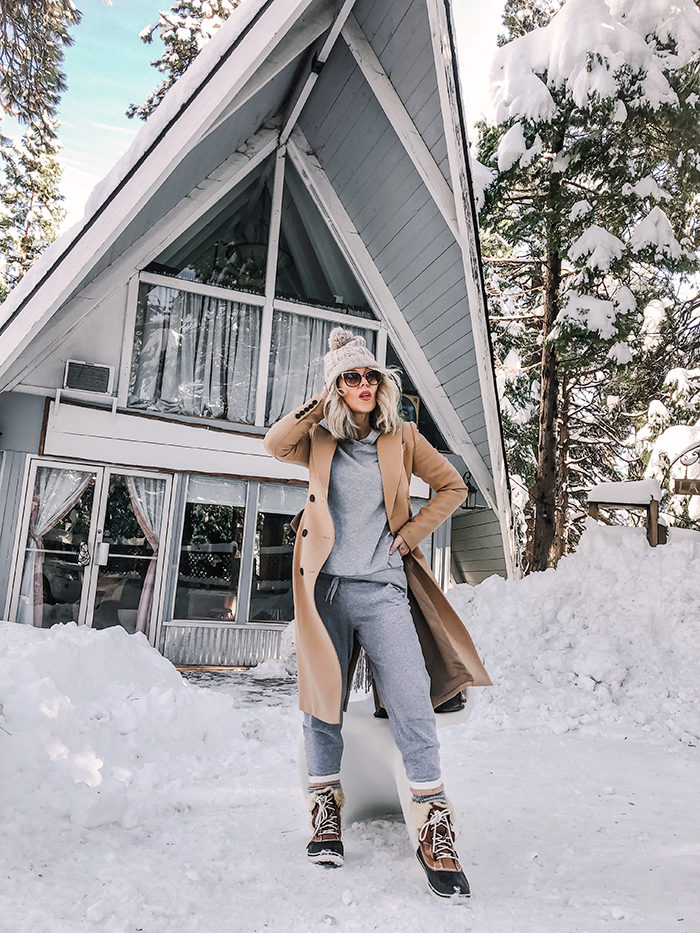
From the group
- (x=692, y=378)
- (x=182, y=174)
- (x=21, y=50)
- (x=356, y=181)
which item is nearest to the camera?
(x=182, y=174)

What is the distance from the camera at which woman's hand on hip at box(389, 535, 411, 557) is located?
103 inches

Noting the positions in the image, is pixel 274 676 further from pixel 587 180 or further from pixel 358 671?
pixel 587 180

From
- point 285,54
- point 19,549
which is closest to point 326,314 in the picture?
point 285,54

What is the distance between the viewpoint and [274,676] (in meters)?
7.30

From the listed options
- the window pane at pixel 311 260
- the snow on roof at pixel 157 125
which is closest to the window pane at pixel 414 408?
the window pane at pixel 311 260

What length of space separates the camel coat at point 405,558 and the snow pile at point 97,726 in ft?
3.23

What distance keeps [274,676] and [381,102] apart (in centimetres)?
619

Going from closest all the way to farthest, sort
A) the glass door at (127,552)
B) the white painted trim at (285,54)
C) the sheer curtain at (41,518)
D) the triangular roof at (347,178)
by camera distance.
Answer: the triangular roof at (347,178)
the white painted trim at (285,54)
the sheer curtain at (41,518)
the glass door at (127,552)

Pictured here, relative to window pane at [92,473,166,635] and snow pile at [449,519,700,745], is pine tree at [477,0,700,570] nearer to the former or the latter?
snow pile at [449,519,700,745]

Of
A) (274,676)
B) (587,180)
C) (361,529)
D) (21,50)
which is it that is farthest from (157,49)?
(361,529)

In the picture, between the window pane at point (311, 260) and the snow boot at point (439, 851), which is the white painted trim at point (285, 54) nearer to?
the window pane at point (311, 260)

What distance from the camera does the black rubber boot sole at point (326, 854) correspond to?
2324mm

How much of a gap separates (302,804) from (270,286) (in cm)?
675

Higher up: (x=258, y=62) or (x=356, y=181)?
(x=356, y=181)
